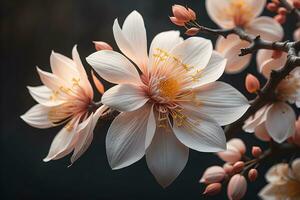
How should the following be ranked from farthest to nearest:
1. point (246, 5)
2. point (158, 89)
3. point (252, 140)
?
point (252, 140) < point (246, 5) < point (158, 89)

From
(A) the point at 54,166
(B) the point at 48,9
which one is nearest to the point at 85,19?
(B) the point at 48,9

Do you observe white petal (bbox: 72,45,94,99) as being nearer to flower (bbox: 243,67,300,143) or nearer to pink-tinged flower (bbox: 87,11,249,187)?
pink-tinged flower (bbox: 87,11,249,187)

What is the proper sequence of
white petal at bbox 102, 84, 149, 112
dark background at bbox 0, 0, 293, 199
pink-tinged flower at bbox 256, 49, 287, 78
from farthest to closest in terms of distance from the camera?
dark background at bbox 0, 0, 293, 199
pink-tinged flower at bbox 256, 49, 287, 78
white petal at bbox 102, 84, 149, 112

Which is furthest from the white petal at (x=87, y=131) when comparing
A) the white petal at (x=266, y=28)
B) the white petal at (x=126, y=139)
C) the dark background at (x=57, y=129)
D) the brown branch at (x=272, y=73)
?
the dark background at (x=57, y=129)

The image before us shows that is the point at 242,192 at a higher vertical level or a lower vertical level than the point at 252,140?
higher

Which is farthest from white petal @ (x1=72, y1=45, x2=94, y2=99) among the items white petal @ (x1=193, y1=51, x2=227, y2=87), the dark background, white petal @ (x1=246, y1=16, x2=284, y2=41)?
the dark background

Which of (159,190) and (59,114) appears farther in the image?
(159,190)

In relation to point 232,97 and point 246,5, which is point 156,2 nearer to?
point 246,5

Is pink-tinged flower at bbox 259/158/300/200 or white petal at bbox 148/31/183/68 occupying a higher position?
white petal at bbox 148/31/183/68
